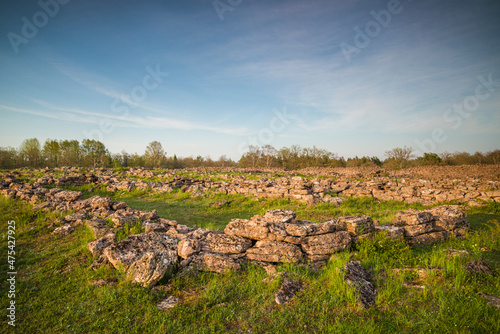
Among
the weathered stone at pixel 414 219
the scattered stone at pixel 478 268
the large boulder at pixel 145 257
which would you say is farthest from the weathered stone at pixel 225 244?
the weathered stone at pixel 414 219

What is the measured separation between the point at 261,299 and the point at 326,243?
2.84 m

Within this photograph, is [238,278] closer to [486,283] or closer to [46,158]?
[486,283]

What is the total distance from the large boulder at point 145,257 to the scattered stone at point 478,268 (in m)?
7.27

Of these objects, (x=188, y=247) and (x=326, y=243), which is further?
(x=326, y=243)

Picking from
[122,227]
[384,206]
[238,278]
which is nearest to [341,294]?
[238,278]

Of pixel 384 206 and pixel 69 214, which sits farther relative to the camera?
pixel 384 206

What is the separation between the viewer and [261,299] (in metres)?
4.66

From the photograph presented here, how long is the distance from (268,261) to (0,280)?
7.40 m

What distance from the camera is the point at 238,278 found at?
18.0ft

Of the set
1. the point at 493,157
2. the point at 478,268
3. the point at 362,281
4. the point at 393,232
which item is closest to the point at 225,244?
the point at 362,281

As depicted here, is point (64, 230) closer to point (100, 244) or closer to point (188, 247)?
point (100, 244)

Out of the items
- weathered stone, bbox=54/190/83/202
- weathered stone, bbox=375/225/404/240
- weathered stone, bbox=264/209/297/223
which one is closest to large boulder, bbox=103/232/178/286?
weathered stone, bbox=264/209/297/223

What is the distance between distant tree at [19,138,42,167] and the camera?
59.6 metres

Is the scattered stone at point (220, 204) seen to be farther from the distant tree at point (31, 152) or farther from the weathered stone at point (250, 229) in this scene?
the distant tree at point (31, 152)
